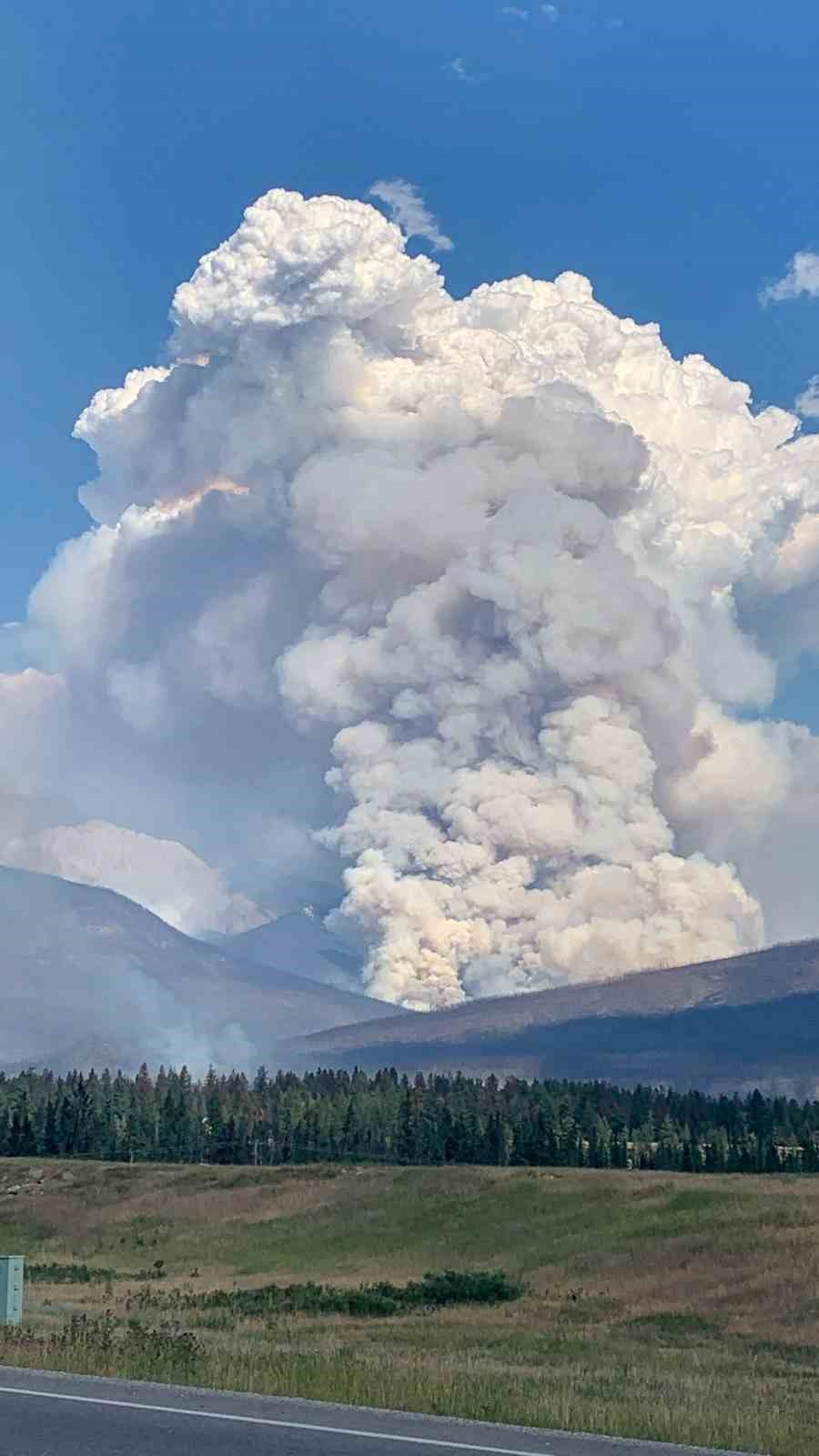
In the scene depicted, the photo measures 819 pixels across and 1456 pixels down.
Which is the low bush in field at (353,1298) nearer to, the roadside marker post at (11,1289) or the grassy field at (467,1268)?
the grassy field at (467,1268)

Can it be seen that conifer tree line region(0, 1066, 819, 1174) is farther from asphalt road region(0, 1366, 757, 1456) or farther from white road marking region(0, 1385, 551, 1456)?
white road marking region(0, 1385, 551, 1456)

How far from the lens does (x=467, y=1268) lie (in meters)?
63.7

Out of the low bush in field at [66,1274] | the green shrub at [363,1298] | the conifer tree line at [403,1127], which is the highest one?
the conifer tree line at [403,1127]

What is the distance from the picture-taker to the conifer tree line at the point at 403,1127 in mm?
130625

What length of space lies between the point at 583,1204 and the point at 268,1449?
58.0 metres

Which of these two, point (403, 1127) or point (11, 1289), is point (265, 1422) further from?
point (403, 1127)

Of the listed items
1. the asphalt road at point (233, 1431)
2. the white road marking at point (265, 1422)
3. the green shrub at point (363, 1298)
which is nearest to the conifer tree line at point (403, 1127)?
the green shrub at point (363, 1298)

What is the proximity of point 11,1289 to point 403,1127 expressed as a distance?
118 meters

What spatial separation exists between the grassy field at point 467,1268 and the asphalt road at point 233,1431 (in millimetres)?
1250

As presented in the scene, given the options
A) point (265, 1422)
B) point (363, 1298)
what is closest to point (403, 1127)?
point (363, 1298)

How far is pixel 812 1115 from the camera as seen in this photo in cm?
14425

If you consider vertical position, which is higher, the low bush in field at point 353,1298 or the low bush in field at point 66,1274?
the low bush in field at point 66,1274

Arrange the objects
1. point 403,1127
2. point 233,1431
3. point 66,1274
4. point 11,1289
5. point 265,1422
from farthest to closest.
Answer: point 403,1127 → point 66,1274 → point 11,1289 → point 265,1422 → point 233,1431

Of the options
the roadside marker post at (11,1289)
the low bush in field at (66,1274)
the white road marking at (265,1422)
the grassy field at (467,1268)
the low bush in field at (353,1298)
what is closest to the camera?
the white road marking at (265,1422)
